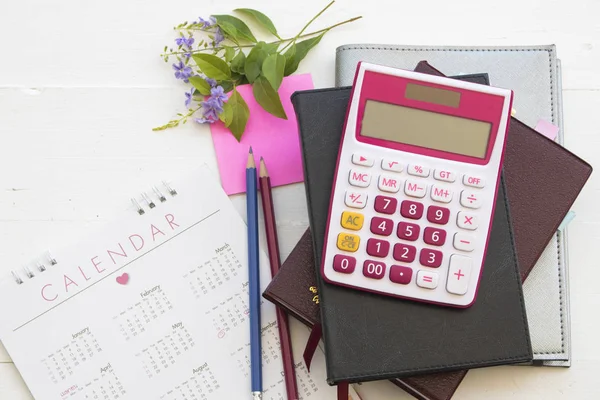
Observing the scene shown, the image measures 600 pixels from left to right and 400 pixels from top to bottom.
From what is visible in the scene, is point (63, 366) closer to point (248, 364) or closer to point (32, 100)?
point (248, 364)

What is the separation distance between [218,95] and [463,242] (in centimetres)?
30

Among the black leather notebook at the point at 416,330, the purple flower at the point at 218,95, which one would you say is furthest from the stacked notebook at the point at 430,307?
the purple flower at the point at 218,95

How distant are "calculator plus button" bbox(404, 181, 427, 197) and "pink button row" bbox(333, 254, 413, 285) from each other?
7cm

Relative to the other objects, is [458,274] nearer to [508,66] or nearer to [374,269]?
[374,269]

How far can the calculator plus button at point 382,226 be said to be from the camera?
0.52m

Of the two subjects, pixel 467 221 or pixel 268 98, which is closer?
pixel 467 221

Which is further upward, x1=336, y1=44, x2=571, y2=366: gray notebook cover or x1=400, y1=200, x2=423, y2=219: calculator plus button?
x1=336, y1=44, x2=571, y2=366: gray notebook cover

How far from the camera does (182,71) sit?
646 mm

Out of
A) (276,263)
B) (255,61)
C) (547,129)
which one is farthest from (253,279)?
(547,129)

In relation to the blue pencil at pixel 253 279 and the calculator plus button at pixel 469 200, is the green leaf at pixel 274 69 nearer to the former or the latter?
the blue pencil at pixel 253 279

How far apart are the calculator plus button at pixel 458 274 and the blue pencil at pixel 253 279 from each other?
19cm

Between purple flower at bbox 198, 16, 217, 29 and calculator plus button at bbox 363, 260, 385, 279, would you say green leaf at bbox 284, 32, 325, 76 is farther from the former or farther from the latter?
calculator plus button at bbox 363, 260, 385, 279

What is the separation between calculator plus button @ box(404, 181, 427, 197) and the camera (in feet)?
1.72

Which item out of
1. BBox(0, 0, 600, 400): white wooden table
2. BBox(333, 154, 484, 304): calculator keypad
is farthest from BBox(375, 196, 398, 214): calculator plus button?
BBox(0, 0, 600, 400): white wooden table
